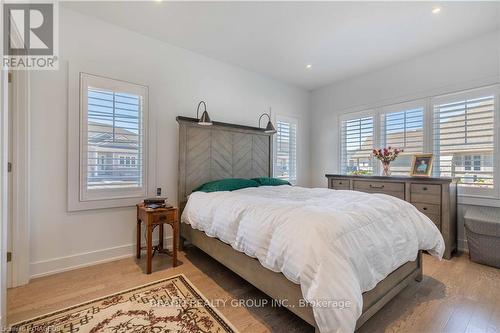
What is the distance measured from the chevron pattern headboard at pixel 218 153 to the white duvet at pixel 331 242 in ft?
3.66

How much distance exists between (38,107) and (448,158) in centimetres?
513

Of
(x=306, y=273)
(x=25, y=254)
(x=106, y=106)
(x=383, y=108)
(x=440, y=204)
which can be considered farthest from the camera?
(x=383, y=108)

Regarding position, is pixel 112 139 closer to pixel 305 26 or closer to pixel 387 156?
pixel 305 26

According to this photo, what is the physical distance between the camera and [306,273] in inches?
51.1

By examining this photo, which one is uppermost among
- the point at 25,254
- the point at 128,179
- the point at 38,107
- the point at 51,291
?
the point at 38,107

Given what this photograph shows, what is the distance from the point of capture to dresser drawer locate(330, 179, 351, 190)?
3795 mm

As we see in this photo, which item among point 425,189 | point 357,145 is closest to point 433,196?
point 425,189

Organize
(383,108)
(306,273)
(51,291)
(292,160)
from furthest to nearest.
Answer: (292,160)
(383,108)
(51,291)
(306,273)

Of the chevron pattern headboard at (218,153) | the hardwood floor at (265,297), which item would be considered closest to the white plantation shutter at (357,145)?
the chevron pattern headboard at (218,153)

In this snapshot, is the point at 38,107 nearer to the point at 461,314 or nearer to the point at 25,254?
the point at 25,254

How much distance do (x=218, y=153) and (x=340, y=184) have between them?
216cm

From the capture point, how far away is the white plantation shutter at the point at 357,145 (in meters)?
4.14

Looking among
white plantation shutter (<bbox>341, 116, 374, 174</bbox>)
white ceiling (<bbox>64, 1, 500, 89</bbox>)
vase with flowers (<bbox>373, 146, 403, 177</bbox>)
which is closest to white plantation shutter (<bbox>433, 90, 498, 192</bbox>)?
vase with flowers (<bbox>373, 146, 403, 177</bbox>)

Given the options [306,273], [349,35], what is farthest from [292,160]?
[306,273]
